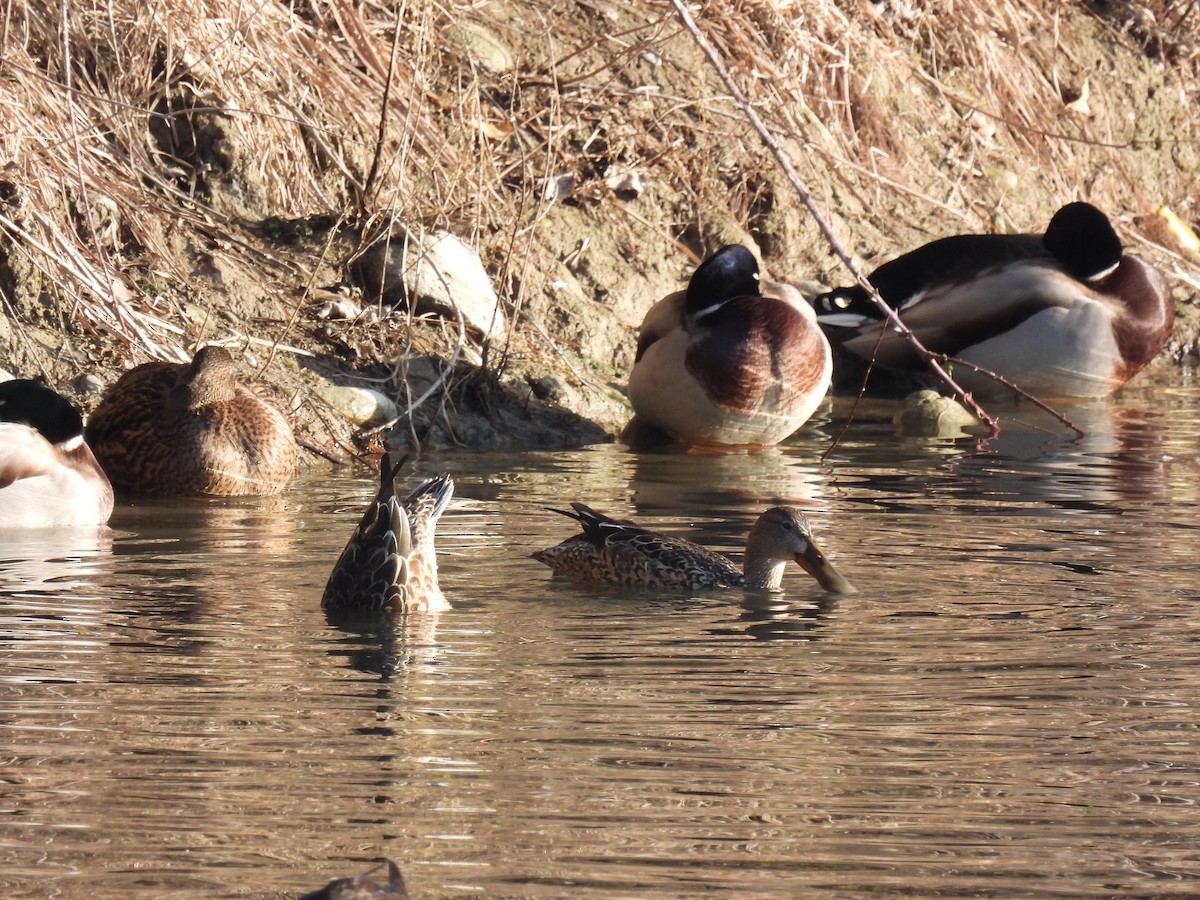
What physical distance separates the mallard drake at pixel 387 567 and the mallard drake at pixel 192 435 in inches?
93.7

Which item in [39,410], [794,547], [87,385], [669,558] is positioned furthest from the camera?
[87,385]

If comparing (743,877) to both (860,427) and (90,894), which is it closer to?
(90,894)

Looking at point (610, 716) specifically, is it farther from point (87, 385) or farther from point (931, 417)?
point (931, 417)

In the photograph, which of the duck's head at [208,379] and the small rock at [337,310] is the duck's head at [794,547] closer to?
the duck's head at [208,379]

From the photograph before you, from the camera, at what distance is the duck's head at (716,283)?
9.68 meters

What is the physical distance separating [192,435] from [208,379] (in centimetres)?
25

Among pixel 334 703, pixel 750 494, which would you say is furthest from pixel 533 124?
pixel 334 703

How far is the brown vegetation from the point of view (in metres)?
9.18

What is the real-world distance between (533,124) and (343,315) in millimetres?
2355

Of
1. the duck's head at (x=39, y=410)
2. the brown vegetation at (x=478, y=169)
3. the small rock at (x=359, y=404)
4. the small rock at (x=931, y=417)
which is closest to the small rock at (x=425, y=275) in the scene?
the brown vegetation at (x=478, y=169)

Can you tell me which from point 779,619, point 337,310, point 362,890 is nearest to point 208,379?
point 337,310

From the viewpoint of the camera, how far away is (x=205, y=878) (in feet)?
10.6

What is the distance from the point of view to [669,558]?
6.25 metres

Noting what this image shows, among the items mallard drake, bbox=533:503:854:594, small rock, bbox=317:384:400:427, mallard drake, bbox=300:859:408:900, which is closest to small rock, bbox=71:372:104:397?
small rock, bbox=317:384:400:427
